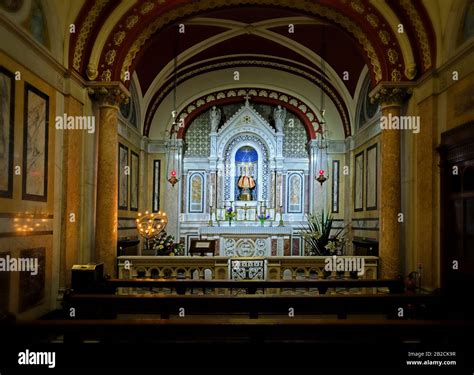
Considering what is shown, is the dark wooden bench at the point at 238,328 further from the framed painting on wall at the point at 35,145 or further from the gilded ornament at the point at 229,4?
the gilded ornament at the point at 229,4

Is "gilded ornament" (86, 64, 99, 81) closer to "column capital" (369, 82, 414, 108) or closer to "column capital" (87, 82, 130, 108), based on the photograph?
"column capital" (87, 82, 130, 108)

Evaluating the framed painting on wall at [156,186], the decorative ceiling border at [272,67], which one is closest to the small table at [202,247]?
the framed painting on wall at [156,186]

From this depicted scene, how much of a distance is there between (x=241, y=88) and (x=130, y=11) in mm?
6848

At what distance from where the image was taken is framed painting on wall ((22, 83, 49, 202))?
20.1 feet

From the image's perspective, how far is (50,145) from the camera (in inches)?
274

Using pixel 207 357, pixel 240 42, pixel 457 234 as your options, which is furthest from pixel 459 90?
pixel 240 42

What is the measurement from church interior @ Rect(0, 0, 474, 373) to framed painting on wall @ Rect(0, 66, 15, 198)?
27 millimetres

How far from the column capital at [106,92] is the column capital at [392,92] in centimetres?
476

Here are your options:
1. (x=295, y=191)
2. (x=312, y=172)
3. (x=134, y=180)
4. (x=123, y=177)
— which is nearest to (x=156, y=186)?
(x=134, y=180)

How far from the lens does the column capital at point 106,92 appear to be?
8.07 meters

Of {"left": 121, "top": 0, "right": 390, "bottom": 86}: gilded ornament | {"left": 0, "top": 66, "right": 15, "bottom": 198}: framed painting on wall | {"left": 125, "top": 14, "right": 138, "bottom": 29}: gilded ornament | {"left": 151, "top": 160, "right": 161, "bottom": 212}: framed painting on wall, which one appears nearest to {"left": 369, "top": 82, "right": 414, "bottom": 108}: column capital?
{"left": 121, "top": 0, "right": 390, "bottom": 86}: gilded ornament

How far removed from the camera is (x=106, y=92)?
812 centimetres

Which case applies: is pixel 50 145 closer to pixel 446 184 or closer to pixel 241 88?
pixel 446 184

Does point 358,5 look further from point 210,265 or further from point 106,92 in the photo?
point 210,265
